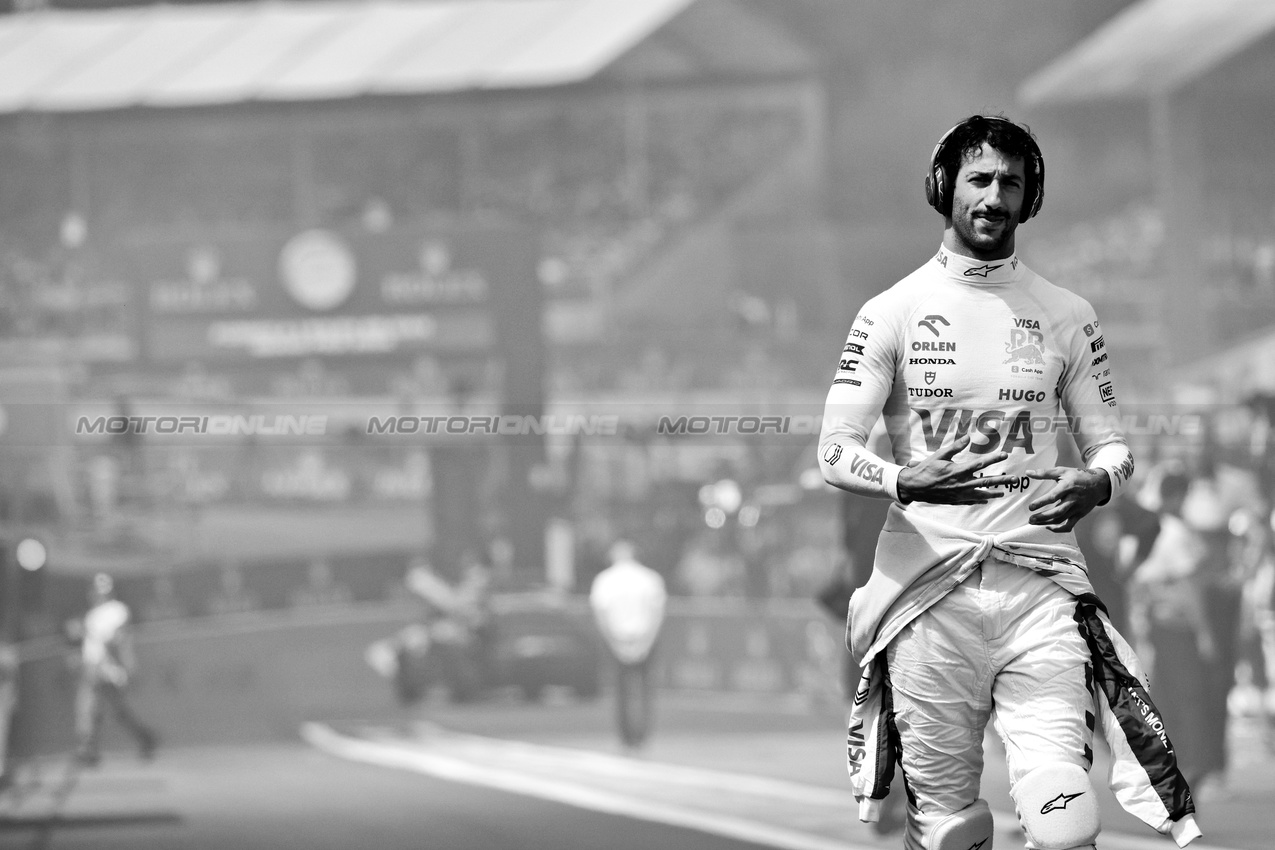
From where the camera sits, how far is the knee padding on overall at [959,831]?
8.81 feet

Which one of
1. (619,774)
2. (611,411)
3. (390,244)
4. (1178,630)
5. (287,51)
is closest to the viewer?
(1178,630)

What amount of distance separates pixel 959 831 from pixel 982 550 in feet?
1.42

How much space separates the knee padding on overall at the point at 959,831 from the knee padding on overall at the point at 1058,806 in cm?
9

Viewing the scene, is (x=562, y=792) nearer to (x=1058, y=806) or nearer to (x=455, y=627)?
(x=455, y=627)

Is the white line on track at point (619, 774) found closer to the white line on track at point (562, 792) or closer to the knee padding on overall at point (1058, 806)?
the white line on track at point (562, 792)

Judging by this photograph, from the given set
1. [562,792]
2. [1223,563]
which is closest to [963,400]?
[562,792]

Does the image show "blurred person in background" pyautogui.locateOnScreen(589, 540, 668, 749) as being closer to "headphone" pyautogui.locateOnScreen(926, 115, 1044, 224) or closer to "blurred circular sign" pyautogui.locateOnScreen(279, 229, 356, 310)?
"blurred circular sign" pyautogui.locateOnScreen(279, 229, 356, 310)

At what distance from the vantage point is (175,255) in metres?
7.84

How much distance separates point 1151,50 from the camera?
7.96 meters

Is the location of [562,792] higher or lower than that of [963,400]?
lower

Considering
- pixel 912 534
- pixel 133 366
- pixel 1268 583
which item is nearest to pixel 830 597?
pixel 1268 583

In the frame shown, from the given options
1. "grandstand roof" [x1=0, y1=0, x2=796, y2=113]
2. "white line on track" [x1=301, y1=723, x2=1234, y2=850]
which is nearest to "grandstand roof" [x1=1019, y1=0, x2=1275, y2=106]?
"grandstand roof" [x1=0, y1=0, x2=796, y2=113]

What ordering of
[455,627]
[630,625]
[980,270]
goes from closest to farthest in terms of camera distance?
[980,270], [455,627], [630,625]

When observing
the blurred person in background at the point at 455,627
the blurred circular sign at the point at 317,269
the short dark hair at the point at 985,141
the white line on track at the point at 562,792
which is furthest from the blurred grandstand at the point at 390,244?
the short dark hair at the point at 985,141
